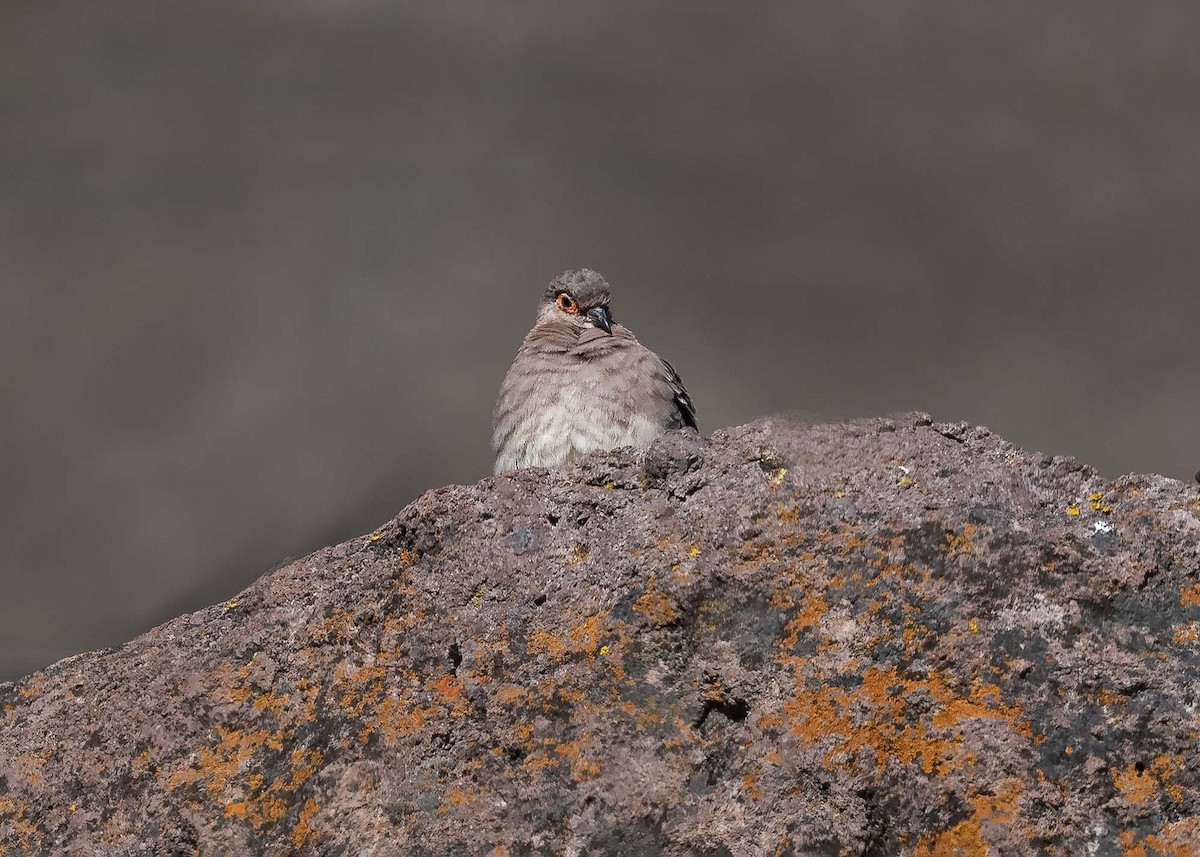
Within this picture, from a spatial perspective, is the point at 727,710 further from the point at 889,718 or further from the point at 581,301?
the point at 581,301

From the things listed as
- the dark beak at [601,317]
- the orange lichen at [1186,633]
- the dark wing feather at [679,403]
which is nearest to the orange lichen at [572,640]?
the orange lichen at [1186,633]

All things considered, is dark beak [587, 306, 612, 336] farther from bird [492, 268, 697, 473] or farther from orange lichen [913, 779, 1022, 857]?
orange lichen [913, 779, 1022, 857]

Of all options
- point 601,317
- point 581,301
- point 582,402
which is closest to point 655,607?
point 582,402

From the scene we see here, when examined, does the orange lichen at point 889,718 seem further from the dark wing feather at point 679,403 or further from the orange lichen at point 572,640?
the dark wing feather at point 679,403

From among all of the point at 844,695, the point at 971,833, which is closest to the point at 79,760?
the point at 844,695

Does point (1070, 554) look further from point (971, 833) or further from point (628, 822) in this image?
point (628, 822)

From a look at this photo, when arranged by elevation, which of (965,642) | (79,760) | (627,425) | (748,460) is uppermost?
(627,425)
